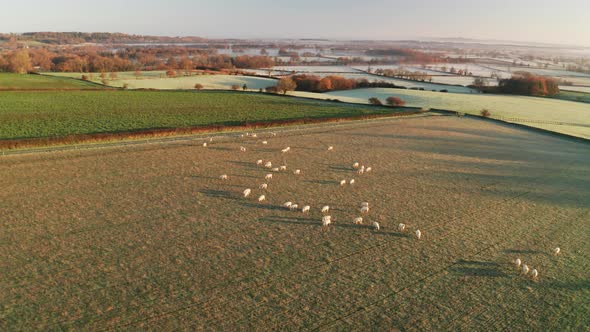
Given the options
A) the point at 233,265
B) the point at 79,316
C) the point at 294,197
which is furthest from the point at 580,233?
the point at 79,316

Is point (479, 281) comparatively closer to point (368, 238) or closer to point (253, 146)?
point (368, 238)

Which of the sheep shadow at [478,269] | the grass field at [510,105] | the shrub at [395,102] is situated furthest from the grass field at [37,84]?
the sheep shadow at [478,269]

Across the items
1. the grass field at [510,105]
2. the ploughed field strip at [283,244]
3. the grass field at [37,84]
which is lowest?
the ploughed field strip at [283,244]

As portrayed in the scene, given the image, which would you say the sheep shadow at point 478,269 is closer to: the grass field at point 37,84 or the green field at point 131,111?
the green field at point 131,111

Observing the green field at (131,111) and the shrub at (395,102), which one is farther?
the shrub at (395,102)

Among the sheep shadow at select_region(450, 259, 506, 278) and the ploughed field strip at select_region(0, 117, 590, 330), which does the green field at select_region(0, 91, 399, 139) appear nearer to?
the ploughed field strip at select_region(0, 117, 590, 330)
